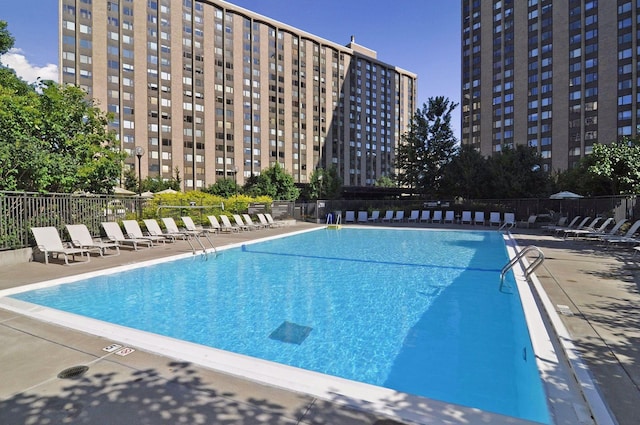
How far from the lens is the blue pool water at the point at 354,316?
13.3 feet

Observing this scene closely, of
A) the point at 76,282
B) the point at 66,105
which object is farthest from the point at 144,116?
the point at 76,282

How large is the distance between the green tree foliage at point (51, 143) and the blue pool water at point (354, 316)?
15.4ft

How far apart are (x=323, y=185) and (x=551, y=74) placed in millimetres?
46051

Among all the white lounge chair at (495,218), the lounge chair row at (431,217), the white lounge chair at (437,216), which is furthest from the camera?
the white lounge chair at (437,216)

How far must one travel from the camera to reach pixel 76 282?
287 inches

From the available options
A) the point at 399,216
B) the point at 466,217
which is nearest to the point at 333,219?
the point at 399,216

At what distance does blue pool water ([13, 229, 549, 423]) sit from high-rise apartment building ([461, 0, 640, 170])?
5153 cm

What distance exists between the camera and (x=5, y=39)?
58.3 feet

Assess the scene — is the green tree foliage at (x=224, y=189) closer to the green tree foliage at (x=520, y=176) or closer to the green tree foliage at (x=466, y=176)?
the green tree foliage at (x=466, y=176)

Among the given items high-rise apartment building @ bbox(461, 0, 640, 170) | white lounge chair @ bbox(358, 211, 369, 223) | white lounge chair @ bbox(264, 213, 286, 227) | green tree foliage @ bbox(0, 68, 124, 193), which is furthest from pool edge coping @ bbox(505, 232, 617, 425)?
Result: high-rise apartment building @ bbox(461, 0, 640, 170)

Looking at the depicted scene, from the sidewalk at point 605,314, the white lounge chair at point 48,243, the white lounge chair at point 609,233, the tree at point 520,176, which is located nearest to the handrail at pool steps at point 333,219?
the tree at point 520,176

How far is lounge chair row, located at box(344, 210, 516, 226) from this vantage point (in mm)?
23094

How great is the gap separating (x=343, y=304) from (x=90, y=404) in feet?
14.9

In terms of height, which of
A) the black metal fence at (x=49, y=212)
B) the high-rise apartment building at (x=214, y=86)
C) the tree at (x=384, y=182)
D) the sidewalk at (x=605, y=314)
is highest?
the high-rise apartment building at (x=214, y=86)
